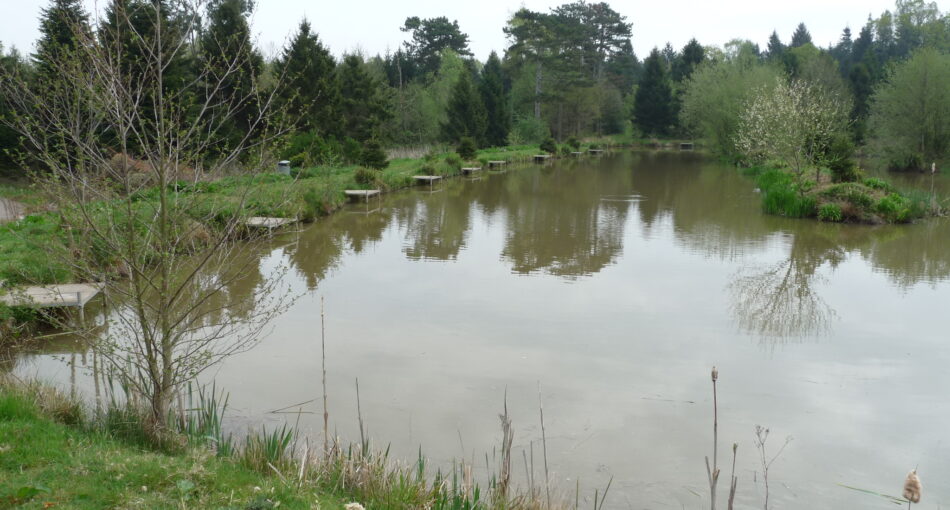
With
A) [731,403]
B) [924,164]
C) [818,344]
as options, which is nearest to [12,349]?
[731,403]

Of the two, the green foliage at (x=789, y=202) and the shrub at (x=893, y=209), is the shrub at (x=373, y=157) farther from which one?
the shrub at (x=893, y=209)

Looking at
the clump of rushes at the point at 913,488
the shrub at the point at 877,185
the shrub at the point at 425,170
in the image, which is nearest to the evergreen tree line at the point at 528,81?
the shrub at the point at 425,170

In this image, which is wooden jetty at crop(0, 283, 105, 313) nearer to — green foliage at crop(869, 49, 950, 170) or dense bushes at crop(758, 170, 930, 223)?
dense bushes at crop(758, 170, 930, 223)

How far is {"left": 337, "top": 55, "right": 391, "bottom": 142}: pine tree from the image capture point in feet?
103

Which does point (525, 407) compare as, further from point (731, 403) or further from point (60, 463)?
point (60, 463)

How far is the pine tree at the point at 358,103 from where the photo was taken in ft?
103

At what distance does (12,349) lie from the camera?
7.01 metres

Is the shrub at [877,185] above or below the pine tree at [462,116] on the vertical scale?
below

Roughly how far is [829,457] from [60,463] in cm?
497

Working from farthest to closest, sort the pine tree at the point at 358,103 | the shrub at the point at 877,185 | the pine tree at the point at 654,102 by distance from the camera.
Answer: the pine tree at the point at 654,102 → the pine tree at the point at 358,103 → the shrub at the point at 877,185

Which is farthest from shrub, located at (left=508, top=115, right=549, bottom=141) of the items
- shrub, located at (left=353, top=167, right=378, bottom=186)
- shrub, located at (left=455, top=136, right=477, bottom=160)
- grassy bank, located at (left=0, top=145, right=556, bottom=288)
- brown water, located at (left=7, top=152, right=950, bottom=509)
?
brown water, located at (left=7, top=152, right=950, bottom=509)

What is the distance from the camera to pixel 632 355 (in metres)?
7.38

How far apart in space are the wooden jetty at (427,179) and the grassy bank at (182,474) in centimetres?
2016

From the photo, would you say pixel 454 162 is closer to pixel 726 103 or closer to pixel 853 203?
pixel 853 203
